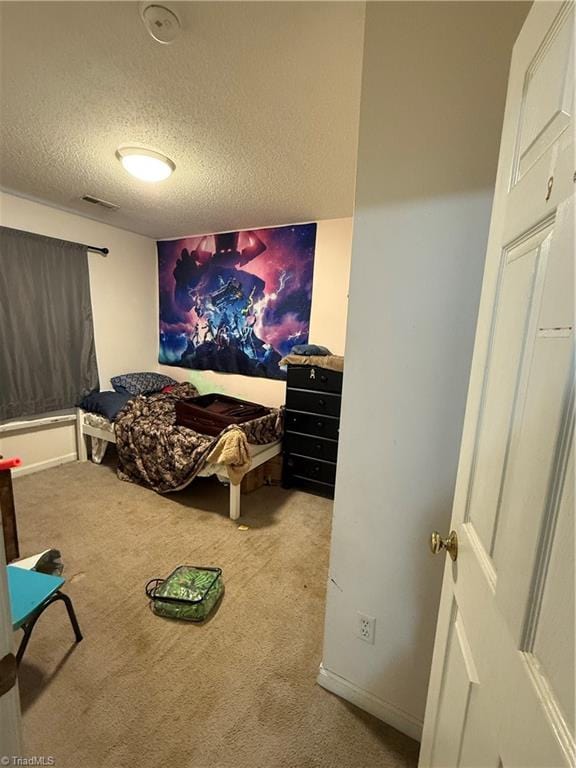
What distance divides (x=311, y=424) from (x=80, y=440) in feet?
7.98

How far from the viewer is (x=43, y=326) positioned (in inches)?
122

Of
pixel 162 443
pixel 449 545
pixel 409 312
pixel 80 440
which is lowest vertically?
pixel 80 440

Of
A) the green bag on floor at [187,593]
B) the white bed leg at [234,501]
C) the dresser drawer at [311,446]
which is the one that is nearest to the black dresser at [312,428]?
the dresser drawer at [311,446]

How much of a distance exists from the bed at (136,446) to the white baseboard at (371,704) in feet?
4.34

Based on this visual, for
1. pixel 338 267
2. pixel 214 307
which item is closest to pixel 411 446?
pixel 338 267

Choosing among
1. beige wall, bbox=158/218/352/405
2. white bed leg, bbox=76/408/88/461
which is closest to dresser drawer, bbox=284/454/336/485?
beige wall, bbox=158/218/352/405

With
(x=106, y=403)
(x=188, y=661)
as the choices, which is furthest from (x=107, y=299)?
(x=188, y=661)

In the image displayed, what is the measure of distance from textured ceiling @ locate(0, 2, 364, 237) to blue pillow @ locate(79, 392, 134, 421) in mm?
1816

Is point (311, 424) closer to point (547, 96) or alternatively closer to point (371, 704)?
A: point (371, 704)

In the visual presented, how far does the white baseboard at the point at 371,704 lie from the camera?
120cm

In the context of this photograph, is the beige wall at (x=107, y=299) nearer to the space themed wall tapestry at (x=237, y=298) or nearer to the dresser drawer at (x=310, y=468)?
the space themed wall tapestry at (x=237, y=298)

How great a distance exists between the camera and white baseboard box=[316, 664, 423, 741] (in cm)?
120

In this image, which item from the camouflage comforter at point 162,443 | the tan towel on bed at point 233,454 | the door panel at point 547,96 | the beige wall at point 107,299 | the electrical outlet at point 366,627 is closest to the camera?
the door panel at point 547,96

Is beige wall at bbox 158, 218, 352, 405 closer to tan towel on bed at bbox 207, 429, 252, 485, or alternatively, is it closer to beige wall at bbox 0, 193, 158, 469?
tan towel on bed at bbox 207, 429, 252, 485
